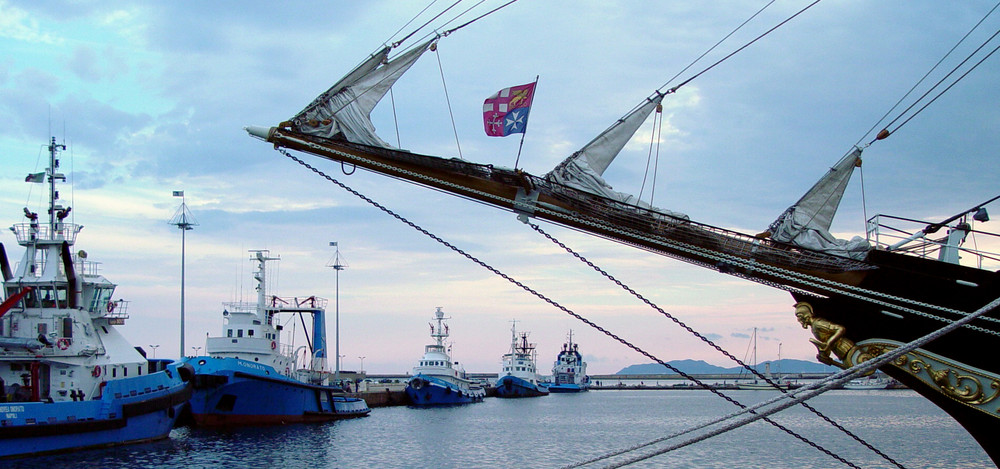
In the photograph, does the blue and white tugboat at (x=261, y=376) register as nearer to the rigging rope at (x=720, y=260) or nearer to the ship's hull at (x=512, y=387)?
the rigging rope at (x=720, y=260)

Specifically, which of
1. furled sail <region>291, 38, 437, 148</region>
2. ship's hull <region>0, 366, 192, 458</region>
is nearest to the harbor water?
ship's hull <region>0, 366, 192, 458</region>

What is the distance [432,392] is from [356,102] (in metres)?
71.5

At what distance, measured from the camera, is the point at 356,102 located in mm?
13562

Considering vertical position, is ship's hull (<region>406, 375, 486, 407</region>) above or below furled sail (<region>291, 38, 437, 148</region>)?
below

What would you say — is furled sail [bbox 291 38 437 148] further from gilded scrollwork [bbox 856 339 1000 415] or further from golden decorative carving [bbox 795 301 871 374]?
gilded scrollwork [bbox 856 339 1000 415]

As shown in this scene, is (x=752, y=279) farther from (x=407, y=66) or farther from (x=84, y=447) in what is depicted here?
(x=84, y=447)

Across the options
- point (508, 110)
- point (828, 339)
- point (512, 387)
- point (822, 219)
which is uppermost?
point (508, 110)

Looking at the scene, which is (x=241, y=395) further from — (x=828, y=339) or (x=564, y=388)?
(x=564, y=388)

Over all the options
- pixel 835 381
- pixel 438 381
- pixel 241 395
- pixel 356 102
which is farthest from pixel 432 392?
pixel 835 381

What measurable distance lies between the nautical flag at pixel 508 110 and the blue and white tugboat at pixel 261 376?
34191mm

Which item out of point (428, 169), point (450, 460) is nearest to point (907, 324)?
point (428, 169)

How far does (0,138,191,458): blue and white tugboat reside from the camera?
29719 mm

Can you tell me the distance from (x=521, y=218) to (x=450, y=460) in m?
24.2

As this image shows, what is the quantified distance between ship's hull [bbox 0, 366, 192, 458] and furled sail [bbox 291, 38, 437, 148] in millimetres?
21610
